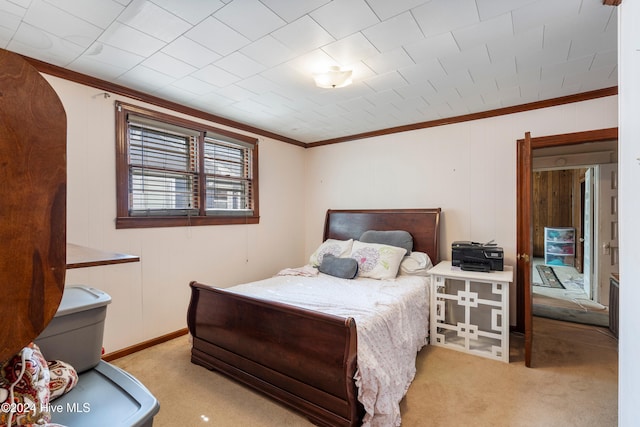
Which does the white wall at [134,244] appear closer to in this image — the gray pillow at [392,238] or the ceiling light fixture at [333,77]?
the gray pillow at [392,238]

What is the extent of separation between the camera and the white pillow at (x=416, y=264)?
10.8 ft

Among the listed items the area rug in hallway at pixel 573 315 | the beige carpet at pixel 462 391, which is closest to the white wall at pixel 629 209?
the beige carpet at pixel 462 391

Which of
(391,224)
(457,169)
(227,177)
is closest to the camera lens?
(457,169)

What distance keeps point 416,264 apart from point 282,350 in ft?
6.19

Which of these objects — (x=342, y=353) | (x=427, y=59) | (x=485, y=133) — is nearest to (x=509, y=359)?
(x=342, y=353)

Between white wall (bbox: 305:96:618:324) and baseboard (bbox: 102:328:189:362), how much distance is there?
101 inches

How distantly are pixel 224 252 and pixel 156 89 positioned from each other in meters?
1.83

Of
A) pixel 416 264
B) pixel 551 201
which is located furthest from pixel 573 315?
pixel 551 201

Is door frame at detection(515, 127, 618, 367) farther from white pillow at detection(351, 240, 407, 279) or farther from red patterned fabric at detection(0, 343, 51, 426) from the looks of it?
red patterned fabric at detection(0, 343, 51, 426)

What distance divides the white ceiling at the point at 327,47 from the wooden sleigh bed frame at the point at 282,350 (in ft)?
5.73

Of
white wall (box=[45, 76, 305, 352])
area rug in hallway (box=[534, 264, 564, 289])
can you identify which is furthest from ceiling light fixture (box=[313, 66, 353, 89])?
area rug in hallway (box=[534, 264, 564, 289])

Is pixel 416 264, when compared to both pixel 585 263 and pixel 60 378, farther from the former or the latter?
pixel 585 263

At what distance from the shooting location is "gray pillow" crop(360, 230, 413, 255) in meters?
3.54

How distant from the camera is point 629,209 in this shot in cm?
128
